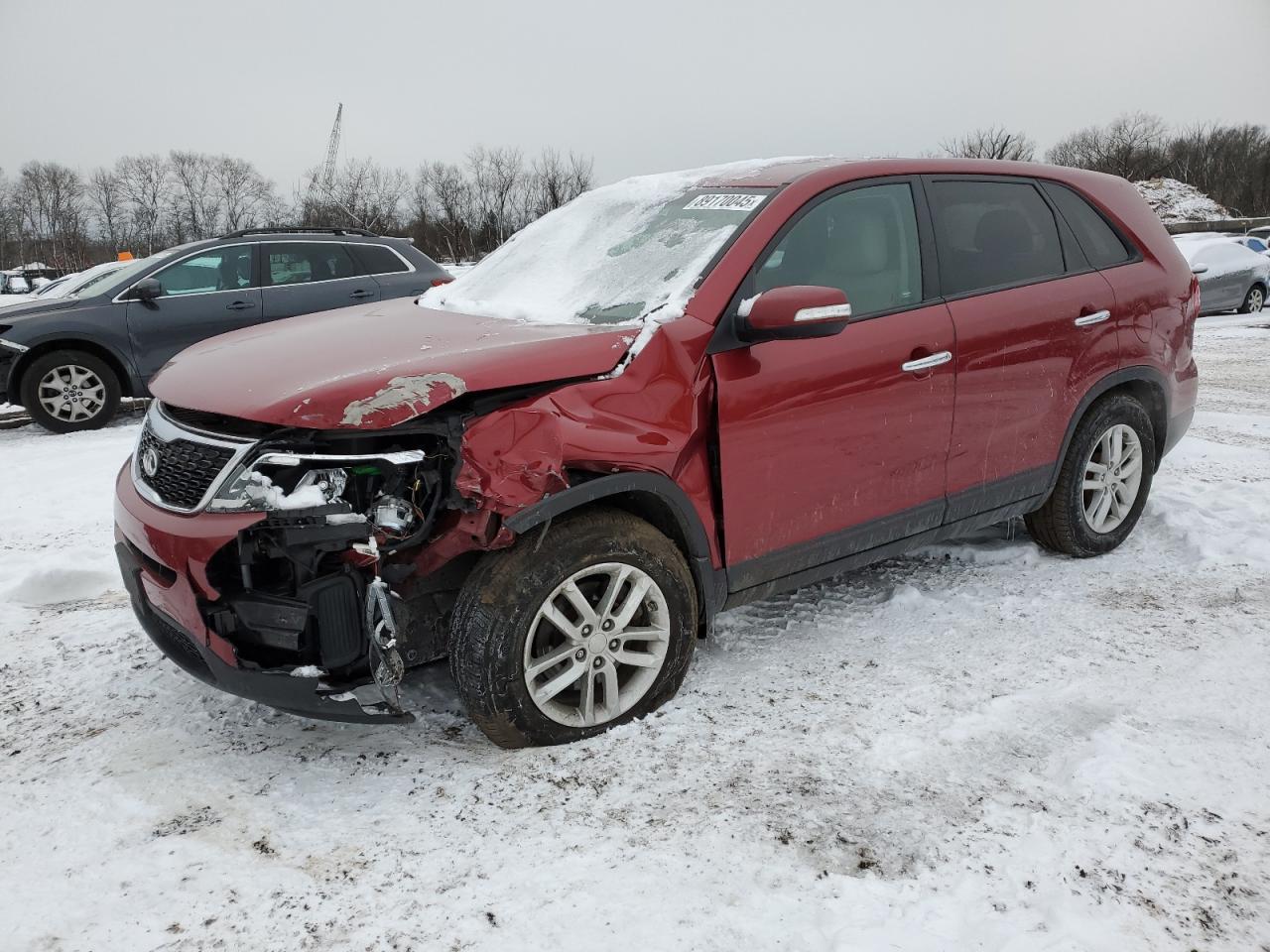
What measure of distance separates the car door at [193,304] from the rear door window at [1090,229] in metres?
7.11

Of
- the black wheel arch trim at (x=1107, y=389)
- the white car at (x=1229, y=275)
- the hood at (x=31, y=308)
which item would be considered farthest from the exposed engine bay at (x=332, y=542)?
the white car at (x=1229, y=275)

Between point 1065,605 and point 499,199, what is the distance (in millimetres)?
80272

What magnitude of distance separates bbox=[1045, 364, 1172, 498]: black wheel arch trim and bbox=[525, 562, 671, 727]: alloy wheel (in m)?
2.23

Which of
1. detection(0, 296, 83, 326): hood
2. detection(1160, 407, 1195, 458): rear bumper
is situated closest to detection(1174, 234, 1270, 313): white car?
detection(1160, 407, 1195, 458): rear bumper

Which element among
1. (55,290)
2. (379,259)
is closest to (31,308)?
(55,290)

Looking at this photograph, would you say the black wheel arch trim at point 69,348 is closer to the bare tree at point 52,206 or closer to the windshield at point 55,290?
the windshield at point 55,290

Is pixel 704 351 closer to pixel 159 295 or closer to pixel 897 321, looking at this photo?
pixel 897 321

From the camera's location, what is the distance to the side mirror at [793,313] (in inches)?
112

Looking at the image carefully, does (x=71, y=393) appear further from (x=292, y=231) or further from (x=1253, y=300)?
(x=1253, y=300)

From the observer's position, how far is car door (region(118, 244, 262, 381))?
8.33 meters

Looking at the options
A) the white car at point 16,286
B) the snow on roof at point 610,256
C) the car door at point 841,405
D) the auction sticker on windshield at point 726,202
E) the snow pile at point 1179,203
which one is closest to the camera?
the car door at point 841,405

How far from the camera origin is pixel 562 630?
272 centimetres

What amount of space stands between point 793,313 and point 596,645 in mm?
1185

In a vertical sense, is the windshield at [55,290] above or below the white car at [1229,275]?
above
